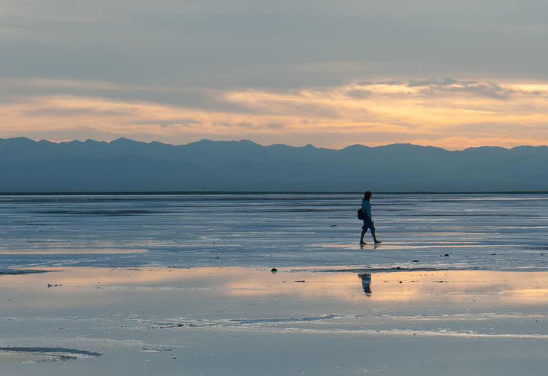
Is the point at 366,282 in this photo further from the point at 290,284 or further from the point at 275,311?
the point at 275,311

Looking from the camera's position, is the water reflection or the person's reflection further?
the person's reflection

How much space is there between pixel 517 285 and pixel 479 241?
1450 cm

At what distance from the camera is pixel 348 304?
51.7ft

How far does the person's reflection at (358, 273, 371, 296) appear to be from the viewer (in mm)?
17539

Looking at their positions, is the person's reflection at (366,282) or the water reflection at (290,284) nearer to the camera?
the water reflection at (290,284)

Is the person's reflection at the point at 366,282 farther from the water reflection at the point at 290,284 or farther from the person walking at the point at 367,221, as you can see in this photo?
the person walking at the point at 367,221

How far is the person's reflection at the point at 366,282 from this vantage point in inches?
691

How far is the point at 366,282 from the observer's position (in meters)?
19.2

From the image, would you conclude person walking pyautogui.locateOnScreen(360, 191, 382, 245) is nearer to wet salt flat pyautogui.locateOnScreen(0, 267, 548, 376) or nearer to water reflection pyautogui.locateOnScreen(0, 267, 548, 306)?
water reflection pyautogui.locateOnScreen(0, 267, 548, 306)

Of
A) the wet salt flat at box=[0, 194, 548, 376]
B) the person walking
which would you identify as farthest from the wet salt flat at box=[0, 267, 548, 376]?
the person walking

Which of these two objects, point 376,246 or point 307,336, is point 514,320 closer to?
point 307,336

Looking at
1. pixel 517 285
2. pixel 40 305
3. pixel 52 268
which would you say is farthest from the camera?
pixel 52 268

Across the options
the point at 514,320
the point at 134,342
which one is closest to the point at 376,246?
the point at 514,320

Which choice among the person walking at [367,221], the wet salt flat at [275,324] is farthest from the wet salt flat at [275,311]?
the person walking at [367,221]
